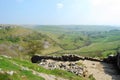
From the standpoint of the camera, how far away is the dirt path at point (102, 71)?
1145 inches

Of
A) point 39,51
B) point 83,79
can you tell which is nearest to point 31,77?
point 83,79

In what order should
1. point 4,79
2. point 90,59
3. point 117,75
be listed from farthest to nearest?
point 90,59
point 117,75
point 4,79

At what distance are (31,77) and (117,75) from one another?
13655mm

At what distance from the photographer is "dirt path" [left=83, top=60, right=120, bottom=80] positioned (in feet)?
95.5

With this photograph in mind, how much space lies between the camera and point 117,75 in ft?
99.7

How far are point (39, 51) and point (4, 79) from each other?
70.1m

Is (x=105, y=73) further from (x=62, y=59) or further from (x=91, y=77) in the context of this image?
(x=62, y=59)

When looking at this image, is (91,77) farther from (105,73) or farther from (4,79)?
(4,79)

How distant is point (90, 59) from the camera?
39.5 metres

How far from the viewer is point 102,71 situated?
105 ft

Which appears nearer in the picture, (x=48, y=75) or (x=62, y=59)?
(x=48, y=75)

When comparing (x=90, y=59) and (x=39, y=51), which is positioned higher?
(x=90, y=59)

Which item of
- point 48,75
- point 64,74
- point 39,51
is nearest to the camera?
point 48,75

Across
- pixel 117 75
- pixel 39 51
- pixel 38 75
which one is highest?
pixel 38 75
